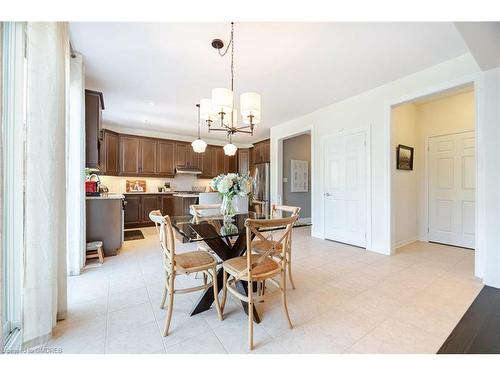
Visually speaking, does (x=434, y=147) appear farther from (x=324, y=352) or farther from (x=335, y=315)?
(x=324, y=352)

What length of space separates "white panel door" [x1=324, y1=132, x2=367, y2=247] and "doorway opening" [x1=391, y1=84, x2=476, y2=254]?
0.54 metres

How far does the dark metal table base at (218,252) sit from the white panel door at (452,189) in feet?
13.0

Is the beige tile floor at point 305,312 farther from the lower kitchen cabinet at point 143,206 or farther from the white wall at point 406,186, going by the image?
the lower kitchen cabinet at point 143,206

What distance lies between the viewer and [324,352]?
4.49ft

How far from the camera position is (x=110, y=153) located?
5289mm

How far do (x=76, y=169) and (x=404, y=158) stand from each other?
197 inches

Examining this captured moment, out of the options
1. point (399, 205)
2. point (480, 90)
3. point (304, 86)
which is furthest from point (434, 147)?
point (304, 86)

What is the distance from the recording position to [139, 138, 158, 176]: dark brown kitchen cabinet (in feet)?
18.9

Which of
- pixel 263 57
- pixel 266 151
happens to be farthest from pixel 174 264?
pixel 266 151

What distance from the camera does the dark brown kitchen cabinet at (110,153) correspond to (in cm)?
517

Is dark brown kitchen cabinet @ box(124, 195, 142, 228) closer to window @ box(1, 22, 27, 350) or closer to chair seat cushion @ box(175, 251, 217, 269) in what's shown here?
window @ box(1, 22, 27, 350)

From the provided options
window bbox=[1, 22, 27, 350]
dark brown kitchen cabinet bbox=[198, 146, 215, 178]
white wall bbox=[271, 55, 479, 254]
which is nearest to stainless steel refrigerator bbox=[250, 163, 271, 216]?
dark brown kitchen cabinet bbox=[198, 146, 215, 178]

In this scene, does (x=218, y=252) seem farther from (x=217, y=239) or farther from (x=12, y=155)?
(x=12, y=155)
